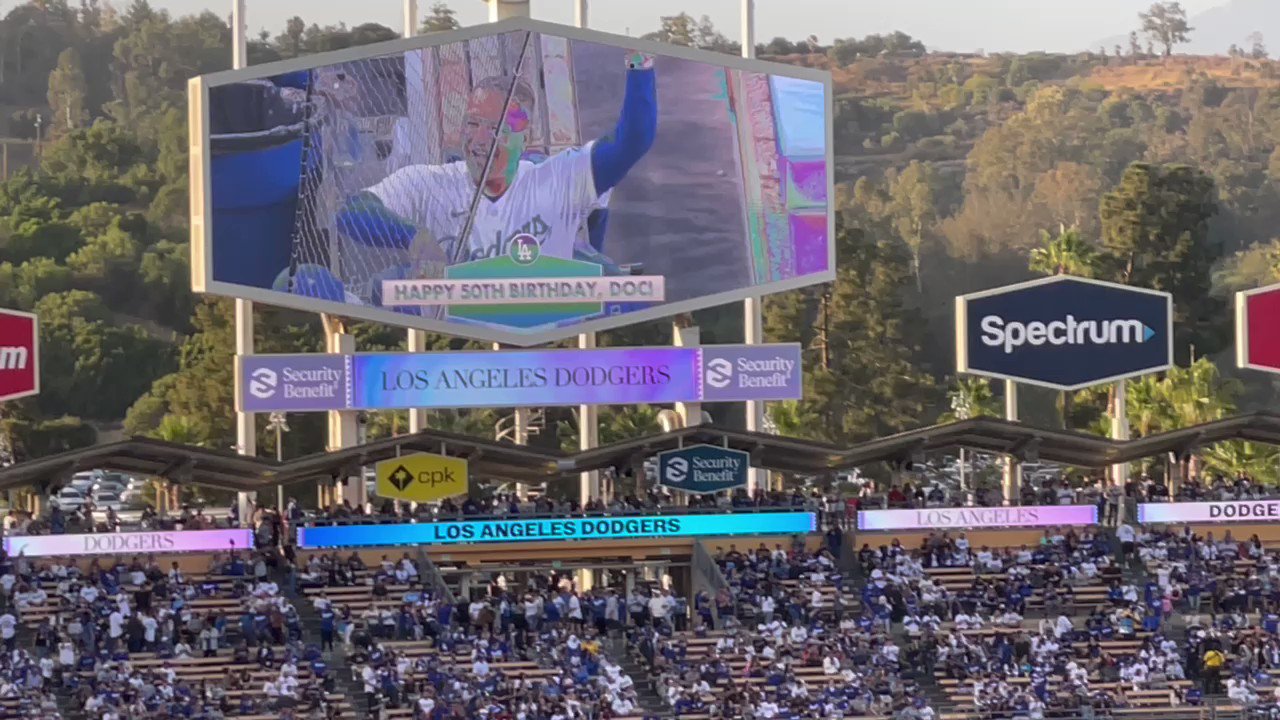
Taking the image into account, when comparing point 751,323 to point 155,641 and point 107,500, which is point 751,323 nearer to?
point 155,641

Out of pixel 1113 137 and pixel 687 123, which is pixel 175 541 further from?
pixel 1113 137

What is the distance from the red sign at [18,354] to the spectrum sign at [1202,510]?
2110cm

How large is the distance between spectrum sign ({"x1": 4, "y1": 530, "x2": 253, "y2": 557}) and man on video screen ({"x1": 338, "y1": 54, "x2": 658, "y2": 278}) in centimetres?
605

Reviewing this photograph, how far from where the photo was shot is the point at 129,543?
41.7m

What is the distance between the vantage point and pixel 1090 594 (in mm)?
44969

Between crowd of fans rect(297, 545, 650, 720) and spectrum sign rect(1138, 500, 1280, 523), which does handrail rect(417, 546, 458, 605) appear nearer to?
crowd of fans rect(297, 545, 650, 720)

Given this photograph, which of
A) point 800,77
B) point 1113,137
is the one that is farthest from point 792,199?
point 1113,137

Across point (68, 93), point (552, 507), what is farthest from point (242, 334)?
point (68, 93)

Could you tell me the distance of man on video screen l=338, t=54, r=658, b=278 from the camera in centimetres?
4434

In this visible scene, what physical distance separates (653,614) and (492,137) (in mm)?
9283

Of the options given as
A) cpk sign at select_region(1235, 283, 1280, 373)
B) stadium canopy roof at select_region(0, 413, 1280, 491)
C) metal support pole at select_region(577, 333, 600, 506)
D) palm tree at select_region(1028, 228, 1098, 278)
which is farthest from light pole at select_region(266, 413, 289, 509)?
cpk sign at select_region(1235, 283, 1280, 373)

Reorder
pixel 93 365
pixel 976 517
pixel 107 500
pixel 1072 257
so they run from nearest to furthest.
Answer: pixel 976 517 → pixel 1072 257 → pixel 107 500 → pixel 93 365

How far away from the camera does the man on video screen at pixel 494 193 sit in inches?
1746

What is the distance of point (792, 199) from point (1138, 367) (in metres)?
8.12
